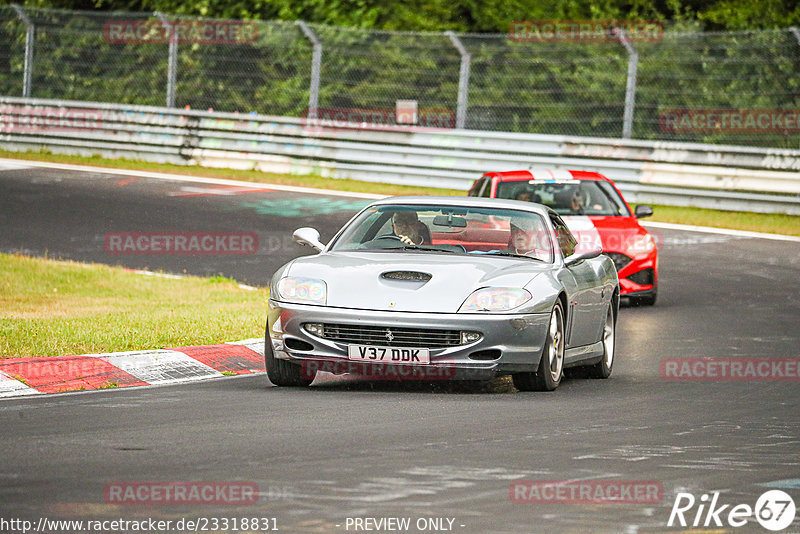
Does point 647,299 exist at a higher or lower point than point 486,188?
lower

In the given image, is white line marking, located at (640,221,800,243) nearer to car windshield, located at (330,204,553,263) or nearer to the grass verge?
the grass verge

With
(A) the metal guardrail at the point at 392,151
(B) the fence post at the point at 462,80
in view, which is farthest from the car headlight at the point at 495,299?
(B) the fence post at the point at 462,80

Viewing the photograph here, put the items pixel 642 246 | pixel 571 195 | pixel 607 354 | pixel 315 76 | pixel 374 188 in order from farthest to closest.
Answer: pixel 315 76
pixel 374 188
pixel 571 195
pixel 642 246
pixel 607 354

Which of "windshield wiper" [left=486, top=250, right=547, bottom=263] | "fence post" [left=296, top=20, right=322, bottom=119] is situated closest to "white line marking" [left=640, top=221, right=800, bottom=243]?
"fence post" [left=296, top=20, right=322, bottom=119]

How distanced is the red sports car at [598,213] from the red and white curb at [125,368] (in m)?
5.36

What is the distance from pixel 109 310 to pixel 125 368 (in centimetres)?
380

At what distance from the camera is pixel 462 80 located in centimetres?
2572

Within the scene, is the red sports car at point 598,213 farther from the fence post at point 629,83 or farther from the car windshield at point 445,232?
the fence post at point 629,83

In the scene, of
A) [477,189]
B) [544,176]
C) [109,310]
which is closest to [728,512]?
[109,310]

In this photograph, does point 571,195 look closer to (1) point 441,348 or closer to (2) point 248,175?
(1) point 441,348

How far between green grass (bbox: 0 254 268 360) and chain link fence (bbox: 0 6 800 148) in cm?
1110

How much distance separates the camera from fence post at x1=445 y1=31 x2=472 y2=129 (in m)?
25.6

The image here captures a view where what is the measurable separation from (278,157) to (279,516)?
2212cm

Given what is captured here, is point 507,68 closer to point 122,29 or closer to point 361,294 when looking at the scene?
point 122,29
